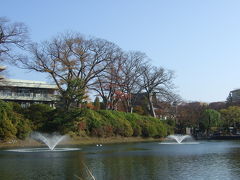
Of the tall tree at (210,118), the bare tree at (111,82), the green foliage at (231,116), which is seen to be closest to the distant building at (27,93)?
the bare tree at (111,82)

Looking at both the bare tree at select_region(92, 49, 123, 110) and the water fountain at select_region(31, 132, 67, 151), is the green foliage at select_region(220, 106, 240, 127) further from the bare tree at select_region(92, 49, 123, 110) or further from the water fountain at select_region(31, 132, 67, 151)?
the water fountain at select_region(31, 132, 67, 151)

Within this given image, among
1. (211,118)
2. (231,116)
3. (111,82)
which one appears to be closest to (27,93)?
(111,82)

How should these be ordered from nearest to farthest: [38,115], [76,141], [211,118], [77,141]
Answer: [38,115]
[76,141]
[77,141]
[211,118]

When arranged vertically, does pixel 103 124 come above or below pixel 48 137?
above

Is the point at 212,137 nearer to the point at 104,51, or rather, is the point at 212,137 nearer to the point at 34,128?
the point at 104,51

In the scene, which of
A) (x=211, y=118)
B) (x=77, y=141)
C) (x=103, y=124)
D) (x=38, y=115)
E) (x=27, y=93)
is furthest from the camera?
(x=211, y=118)

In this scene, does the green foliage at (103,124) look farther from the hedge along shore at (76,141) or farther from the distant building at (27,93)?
the distant building at (27,93)

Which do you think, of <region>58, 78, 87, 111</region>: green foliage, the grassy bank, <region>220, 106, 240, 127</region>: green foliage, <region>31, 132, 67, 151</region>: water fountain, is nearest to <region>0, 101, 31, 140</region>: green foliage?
the grassy bank

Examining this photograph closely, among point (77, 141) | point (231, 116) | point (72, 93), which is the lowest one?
point (77, 141)

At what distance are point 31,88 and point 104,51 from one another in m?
21.3

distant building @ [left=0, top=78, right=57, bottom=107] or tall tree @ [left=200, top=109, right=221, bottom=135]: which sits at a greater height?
distant building @ [left=0, top=78, right=57, bottom=107]

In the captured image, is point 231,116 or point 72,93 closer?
point 72,93

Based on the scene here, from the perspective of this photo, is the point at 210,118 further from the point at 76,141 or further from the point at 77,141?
the point at 76,141

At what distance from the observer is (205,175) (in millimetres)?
14281
